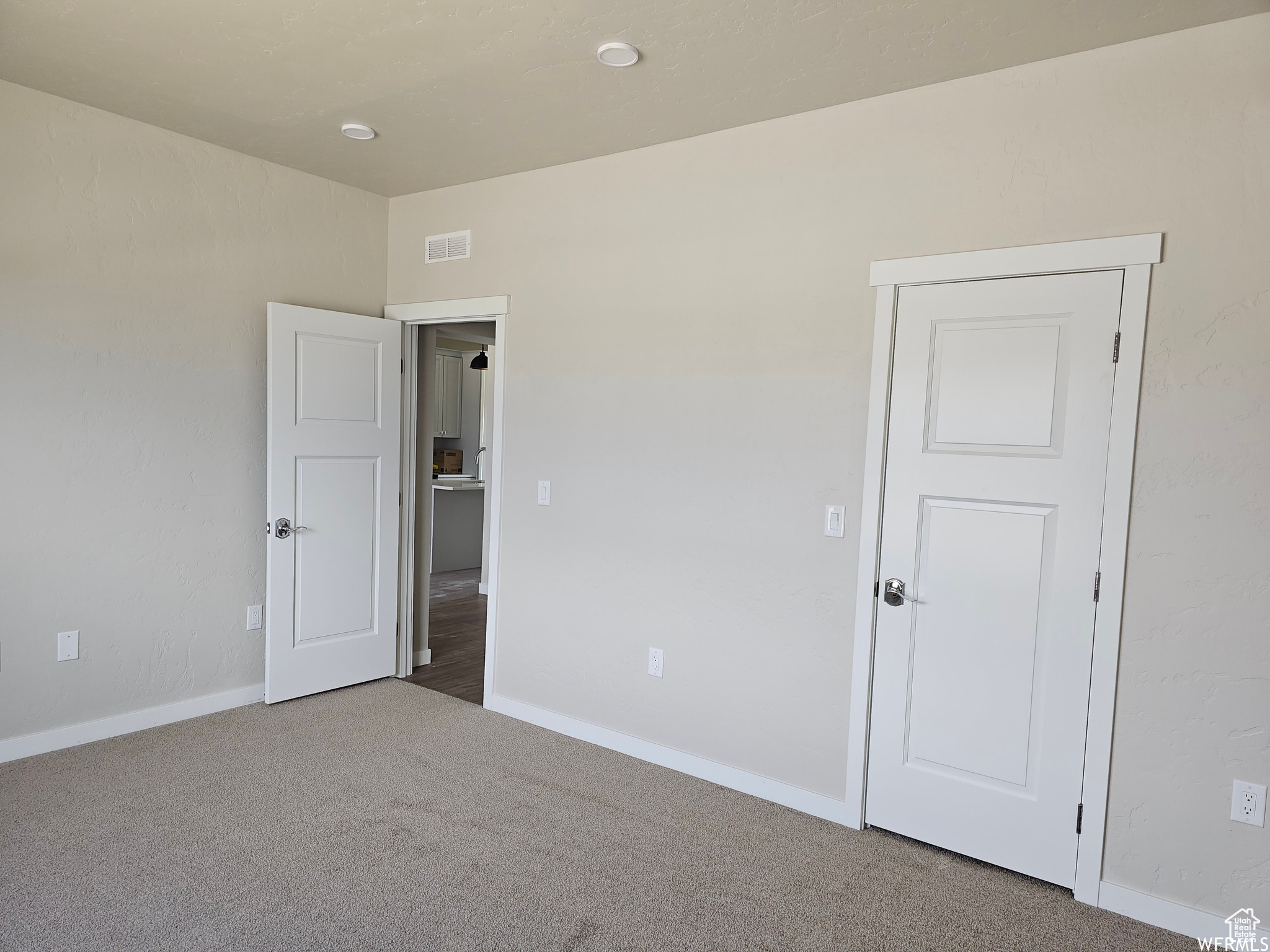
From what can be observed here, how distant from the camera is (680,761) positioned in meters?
3.39

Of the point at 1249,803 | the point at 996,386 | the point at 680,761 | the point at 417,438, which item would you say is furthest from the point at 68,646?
the point at 1249,803

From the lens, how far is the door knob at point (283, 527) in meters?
3.86

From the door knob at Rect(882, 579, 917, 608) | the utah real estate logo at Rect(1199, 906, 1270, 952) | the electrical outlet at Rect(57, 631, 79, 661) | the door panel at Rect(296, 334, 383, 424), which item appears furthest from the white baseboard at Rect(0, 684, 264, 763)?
the utah real estate logo at Rect(1199, 906, 1270, 952)

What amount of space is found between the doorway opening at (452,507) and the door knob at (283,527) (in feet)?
2.80

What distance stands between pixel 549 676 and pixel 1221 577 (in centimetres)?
275

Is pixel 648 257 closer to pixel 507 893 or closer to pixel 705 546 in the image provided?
pixel 705 546

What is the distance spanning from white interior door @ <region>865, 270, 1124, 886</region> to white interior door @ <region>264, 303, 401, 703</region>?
2.75 m

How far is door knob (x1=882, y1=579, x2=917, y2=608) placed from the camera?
2812 mm

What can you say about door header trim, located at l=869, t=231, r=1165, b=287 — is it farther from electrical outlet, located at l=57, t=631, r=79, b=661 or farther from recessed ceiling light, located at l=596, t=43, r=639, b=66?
electrical outlet, located at l=57, t=631, r=79, b=661

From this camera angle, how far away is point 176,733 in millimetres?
3553

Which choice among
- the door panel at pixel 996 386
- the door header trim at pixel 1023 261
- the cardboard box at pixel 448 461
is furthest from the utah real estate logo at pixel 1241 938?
the cardboard box at pixel 448 461

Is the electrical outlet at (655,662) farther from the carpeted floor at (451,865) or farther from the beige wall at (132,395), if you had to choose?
the beige wall at (132,395)

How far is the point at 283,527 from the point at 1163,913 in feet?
12.7

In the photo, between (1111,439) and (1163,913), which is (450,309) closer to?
(1111,439)
